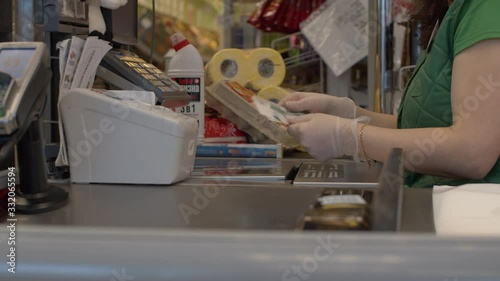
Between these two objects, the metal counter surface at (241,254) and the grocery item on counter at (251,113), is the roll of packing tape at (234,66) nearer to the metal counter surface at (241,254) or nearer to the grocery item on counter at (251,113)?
the grocery item on counter at (251,113)

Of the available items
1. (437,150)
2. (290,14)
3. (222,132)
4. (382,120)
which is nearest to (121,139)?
(437,150)

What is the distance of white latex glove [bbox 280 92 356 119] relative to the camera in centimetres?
186

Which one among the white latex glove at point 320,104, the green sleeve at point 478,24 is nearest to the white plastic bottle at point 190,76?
the white latex glove at point 320,104

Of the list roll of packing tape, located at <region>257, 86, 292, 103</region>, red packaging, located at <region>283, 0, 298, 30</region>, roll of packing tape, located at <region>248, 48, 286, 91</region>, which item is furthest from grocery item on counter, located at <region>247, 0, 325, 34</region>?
roll of packing tape, located at <region>257, 86, 292, 103</region>

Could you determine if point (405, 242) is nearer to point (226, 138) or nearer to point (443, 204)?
point (443, 204)

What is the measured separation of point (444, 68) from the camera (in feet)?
4.33

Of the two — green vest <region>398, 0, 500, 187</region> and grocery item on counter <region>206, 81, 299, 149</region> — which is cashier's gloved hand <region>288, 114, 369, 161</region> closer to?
green vest <region>398, 0, 500, 187</region>

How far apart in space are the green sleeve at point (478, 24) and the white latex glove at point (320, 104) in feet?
2.28

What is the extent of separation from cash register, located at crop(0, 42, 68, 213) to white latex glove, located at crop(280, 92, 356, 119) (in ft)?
3.34

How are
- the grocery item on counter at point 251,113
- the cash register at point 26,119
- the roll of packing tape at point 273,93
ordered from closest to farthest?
1. the cash register at point 26,119
2. the grocery item on counter at point 251,113
3. the roll of packing tape at point 273,93

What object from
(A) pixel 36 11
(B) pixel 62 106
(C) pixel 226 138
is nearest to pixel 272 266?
(B) pixel 62 106

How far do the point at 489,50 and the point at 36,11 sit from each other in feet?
2.84

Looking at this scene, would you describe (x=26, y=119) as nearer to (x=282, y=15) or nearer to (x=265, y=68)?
(x=265, y=68)

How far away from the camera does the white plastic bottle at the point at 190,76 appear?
1732 mm
